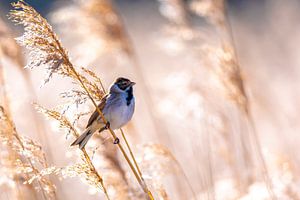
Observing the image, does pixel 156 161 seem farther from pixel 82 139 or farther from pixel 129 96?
pixel 82 139

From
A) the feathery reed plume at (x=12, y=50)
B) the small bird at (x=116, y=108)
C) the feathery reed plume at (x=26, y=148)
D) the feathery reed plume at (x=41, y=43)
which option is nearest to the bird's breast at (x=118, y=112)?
the small bird at (x=116, y=108)

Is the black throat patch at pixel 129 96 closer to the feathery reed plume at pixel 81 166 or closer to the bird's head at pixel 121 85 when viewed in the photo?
the bird's head at pixel 121 85

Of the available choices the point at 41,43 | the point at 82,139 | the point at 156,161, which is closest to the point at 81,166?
the point at 82,139

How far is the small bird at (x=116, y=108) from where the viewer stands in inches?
140

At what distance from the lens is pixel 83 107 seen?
3201 millimetres

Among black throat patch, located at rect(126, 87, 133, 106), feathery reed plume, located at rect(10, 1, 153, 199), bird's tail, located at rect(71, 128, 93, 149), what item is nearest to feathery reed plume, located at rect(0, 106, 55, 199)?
bird's tail, located at rect(71, 128, 93, 149)

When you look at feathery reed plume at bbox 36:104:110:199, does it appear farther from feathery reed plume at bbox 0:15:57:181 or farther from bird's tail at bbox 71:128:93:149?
feathery reed plume at bbox 0:15:57:181

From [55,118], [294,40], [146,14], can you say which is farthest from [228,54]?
[146,14]

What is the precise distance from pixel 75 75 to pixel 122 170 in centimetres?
125

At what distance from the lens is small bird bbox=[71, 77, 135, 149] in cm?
357

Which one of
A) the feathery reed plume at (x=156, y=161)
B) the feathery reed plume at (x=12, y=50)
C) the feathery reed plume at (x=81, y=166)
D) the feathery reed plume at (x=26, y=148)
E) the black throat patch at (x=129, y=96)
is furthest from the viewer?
the feathery reed plume at (x=12, y=50)

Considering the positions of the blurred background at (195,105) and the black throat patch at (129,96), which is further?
the blurred background at (195,105)

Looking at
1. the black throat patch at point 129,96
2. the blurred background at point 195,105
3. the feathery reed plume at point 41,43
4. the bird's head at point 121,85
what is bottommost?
the blurred background at point 195,105

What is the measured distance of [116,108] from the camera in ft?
12.2
